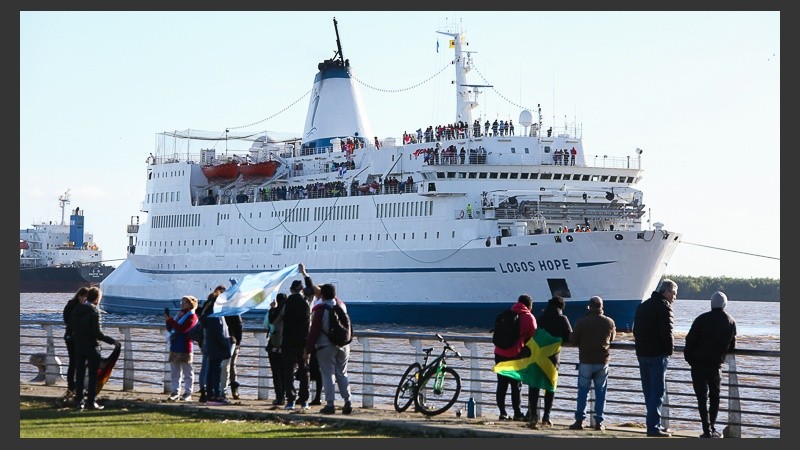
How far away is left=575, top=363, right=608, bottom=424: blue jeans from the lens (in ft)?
45.5

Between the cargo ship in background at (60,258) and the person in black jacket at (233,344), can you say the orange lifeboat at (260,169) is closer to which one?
the person in black jacket at (233,344)

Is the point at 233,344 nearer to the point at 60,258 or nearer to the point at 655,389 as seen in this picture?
the point at 655,389

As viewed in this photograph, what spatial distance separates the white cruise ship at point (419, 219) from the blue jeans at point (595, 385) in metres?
27.0

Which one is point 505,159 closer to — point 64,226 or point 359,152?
point 359,152

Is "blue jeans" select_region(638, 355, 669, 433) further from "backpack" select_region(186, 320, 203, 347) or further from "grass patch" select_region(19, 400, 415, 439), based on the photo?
"backpack" select_region(186, 320, 203, 347)

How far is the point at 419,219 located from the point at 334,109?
13.4m

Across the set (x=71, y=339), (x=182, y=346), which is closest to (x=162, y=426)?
(x=182, y=346)

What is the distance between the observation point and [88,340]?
589 inches

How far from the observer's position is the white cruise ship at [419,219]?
41.9m

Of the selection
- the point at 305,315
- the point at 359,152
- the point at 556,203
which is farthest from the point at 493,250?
the point at 305,315

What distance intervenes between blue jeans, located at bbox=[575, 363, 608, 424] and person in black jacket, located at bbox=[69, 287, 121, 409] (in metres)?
5.24

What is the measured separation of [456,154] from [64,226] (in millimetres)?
97033

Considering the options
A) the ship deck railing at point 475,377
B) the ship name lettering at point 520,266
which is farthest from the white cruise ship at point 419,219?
the ship deck railing at point 475,377

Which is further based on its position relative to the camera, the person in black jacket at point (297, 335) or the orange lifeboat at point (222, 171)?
the orange lifeboat at point (222, 171)
